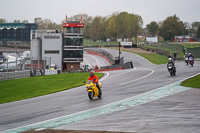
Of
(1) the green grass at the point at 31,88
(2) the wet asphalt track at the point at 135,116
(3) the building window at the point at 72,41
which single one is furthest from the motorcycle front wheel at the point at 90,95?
(3) the building window at the point at 72,41

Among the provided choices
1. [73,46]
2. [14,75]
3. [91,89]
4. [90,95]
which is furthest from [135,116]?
[73,46]

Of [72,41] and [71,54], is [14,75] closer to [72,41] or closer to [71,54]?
[71,54]

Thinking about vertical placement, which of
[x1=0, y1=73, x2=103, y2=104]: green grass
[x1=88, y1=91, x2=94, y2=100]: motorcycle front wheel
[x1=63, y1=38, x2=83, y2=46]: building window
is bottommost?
[x1=0, y1=73, x2=103, y2=104]: green grass

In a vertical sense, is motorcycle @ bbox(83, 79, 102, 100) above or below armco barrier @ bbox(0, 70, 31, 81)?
above

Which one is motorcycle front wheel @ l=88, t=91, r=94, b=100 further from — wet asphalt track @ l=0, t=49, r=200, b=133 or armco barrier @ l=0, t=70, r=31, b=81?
armco barrier @ l=0, t=70, r=31, b=81

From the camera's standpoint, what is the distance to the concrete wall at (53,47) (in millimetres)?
89750

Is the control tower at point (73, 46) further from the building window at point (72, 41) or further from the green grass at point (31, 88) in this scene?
the green grass at point (31, 88)

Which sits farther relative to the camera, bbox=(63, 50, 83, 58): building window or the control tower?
bbox=(63, 50, 83, 58): building window

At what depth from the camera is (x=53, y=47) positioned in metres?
89.9

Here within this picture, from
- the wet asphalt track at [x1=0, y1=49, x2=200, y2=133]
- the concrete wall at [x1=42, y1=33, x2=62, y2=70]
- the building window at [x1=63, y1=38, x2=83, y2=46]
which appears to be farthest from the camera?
the building window at [x1=63, y1=38, x2=83, y2=46]

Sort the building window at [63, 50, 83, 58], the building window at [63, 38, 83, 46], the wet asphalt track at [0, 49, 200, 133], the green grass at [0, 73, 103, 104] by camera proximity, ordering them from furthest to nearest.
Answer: the building window at [63, 50, 83, 58] → the building window at [63, 38, 83, 46] → the green grass at [0, 73, 103, 104] → the wet asphalt track at [0, 49, 200, 133]

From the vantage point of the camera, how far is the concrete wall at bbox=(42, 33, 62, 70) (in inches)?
3533

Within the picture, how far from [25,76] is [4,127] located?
2994cm

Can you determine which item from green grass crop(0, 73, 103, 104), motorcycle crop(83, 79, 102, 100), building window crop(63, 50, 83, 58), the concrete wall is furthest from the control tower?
motorcycle crop(83, 79, 102, 100)
